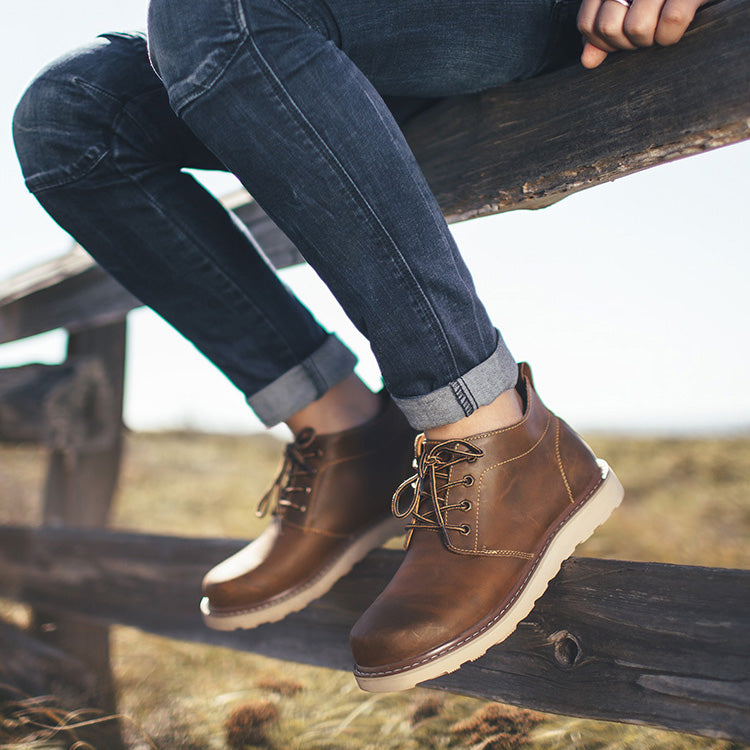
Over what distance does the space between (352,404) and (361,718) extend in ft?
2.64

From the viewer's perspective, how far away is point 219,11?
0.80 metres

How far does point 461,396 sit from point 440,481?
0.14m

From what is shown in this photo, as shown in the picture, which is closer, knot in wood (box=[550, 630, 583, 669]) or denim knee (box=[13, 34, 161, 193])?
knot in wood (box=[550, 630, 583, 669])

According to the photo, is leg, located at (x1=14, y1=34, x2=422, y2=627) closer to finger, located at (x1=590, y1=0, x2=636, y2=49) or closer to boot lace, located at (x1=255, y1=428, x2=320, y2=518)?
boot lace, located at (x1=255, y1=428, x2=320, y2=518)

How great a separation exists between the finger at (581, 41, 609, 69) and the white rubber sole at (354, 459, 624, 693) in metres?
0.66

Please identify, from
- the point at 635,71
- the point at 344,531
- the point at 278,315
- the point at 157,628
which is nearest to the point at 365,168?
the point at 278,315

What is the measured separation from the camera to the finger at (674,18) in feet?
2.94

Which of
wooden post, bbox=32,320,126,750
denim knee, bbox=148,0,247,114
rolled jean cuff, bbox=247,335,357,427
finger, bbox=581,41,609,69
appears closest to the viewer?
denim knee, bbox=148,0,247,114

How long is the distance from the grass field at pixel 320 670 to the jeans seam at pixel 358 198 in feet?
2.81

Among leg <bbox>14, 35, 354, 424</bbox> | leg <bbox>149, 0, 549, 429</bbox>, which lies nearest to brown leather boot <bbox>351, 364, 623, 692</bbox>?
leg <bbox>149, 0, 549, 429</bbox>

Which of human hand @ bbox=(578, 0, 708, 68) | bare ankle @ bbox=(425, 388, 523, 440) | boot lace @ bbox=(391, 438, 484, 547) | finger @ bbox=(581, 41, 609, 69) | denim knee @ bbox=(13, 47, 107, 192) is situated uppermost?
denim knee @ bbox=(13, 47, 107, 192)

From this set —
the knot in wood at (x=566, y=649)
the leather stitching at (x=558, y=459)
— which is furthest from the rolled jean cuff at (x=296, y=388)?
the knot in wood at (x=566, y=649)

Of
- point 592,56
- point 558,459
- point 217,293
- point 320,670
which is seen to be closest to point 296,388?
point 217,293

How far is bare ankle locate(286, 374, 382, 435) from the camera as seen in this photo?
3.76 ft
